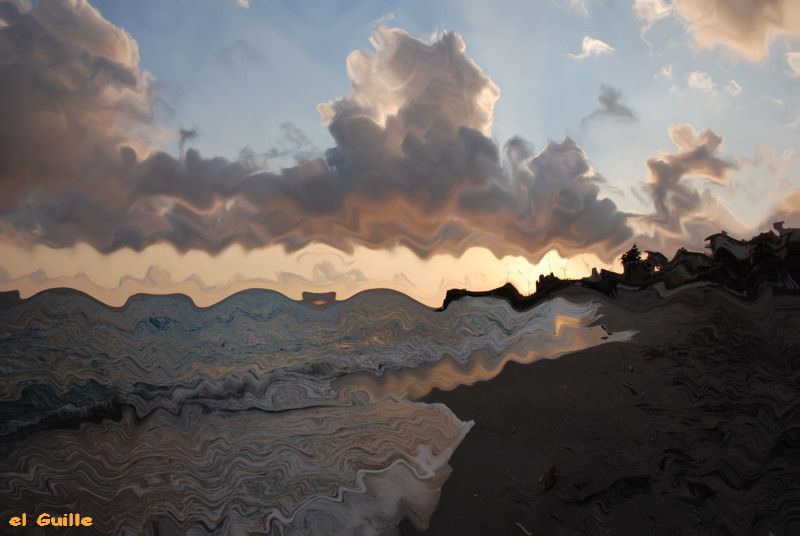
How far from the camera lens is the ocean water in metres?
1.54

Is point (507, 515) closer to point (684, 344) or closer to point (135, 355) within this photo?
point (684, 344)

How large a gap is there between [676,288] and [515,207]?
989 mm

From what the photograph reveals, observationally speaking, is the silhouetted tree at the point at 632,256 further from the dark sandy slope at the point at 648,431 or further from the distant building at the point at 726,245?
the distant building at the point at 726,245

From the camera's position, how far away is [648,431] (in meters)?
1.74

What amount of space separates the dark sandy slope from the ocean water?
129mm

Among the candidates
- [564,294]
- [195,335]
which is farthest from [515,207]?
[195,335]

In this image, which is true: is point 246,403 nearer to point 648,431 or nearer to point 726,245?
point 648,431

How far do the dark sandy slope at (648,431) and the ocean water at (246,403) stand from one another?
0.42ft

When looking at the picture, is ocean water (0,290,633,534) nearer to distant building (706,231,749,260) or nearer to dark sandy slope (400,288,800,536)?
dark sandy slope (400,288,800,536)

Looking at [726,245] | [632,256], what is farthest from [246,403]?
[726,245]

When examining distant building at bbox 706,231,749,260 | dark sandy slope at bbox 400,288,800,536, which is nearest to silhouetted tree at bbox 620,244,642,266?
dark sandy slope at bbox 400,288,800,536

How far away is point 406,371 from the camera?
191cm

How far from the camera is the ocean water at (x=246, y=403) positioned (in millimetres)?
1536

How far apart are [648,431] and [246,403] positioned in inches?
78.0
